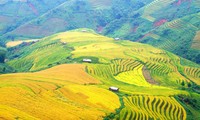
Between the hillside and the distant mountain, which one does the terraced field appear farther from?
the distant mountain

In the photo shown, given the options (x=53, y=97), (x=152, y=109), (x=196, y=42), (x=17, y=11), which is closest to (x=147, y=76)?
(x=152, y=109)

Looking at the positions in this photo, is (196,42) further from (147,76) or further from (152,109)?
(152,109)

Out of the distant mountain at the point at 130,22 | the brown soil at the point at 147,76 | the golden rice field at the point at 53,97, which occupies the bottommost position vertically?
the golden rice field at the point at 53,97

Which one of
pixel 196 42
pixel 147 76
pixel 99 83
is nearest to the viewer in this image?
pixel 99 83

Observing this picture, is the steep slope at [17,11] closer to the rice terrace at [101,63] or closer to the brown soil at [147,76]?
the rice terrace at [101,63]

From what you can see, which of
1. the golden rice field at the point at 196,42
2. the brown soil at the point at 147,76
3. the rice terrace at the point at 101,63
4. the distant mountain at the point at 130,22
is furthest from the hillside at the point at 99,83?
the distant mountain at the point at 130,22

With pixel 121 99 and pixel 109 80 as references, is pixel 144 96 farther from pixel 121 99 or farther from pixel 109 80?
pixel 109 80

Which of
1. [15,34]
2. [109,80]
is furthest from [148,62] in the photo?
[15,34]
